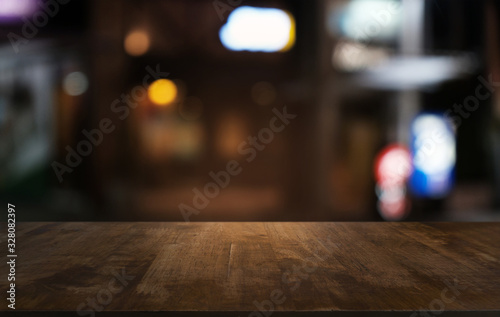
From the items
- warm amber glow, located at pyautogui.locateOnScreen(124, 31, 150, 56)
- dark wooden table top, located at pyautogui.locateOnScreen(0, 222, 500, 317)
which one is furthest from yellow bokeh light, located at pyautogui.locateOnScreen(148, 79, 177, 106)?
dark wooden table top, located at pyautogui.locateOnScreen(0, 222, 500, 317)

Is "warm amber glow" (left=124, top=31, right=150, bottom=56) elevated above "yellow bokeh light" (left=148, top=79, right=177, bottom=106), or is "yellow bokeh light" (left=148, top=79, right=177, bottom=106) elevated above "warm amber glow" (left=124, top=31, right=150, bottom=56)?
"warm amber glow" (left=124, top=31, right=150, bottom=56)

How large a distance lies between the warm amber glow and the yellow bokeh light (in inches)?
22.7

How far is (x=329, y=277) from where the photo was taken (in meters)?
1.02

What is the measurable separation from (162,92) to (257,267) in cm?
589

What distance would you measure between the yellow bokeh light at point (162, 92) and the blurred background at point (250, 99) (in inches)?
5.1

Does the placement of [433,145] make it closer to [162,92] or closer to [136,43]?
[162,92]

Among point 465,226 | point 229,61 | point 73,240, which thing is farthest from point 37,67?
point 465,226

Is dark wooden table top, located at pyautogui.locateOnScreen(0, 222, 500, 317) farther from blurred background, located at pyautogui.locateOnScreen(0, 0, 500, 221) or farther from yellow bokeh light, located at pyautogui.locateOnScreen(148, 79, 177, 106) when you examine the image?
yellow bokeh light, located at pyautogui.locateOnScreen(148, 79, 177, 106)

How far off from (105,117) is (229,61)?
167cm

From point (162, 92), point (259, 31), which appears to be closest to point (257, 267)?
point (259, 31)

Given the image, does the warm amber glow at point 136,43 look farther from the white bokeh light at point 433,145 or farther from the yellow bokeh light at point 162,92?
the white bokeh light at point 433,145

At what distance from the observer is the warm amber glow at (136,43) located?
6.12m

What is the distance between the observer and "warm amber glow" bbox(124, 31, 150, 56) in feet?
20.1

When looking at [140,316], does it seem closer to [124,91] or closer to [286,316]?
[286,316]
